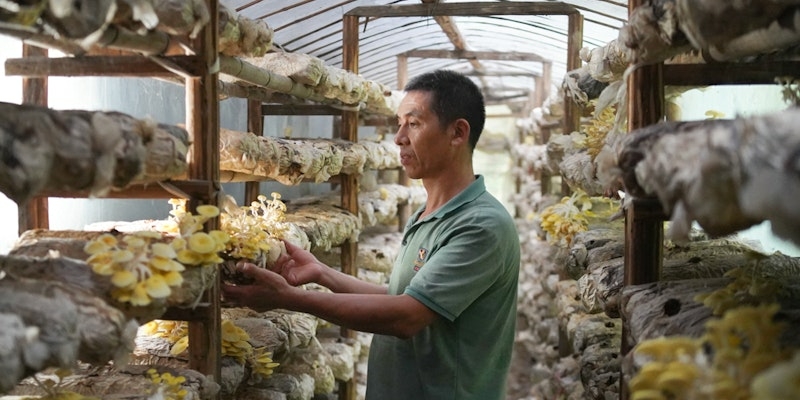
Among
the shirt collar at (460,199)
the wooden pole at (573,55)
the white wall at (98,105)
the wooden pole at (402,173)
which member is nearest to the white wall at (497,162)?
→ the wooden pole at (402,173)

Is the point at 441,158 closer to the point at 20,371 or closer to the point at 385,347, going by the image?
the point at 385,347

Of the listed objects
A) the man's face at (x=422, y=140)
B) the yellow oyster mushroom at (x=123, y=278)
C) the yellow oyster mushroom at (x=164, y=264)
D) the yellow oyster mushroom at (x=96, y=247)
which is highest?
the man's face at (x=422, y=140)

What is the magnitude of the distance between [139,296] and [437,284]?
52.9 inches

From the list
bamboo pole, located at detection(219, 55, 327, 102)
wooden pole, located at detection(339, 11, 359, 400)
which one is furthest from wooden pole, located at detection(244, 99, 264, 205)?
wooden pole, located at detection(339, 11, 359, 400)

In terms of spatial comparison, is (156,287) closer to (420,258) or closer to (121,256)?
(121,256)

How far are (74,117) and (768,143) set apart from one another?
4.69ft

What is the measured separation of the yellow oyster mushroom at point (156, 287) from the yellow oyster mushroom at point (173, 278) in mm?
18

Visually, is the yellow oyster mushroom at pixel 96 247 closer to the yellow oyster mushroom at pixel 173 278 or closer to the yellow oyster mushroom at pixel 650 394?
the yellow oyster mushroom at pixel 173 278

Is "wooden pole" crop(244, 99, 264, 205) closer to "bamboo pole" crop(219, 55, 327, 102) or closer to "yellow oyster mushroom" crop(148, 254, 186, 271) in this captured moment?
"bamboo pole" crop(219, 55, 327, 102)

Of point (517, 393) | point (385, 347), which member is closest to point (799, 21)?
point (385, 347)

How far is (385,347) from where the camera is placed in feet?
10.7

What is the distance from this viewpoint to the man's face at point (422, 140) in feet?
11.0

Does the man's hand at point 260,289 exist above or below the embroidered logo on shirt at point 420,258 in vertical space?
below

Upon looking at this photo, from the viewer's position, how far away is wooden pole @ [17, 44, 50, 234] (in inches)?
111
